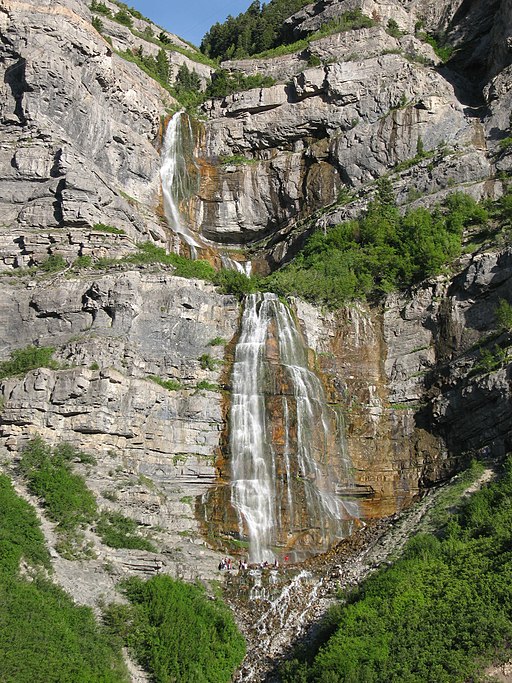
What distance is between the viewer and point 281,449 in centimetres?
2445

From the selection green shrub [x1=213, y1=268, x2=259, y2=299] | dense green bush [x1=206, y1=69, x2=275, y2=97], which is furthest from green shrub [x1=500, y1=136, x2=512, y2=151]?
green shrub [x1=213, y1=268, x2=259, y2=299]

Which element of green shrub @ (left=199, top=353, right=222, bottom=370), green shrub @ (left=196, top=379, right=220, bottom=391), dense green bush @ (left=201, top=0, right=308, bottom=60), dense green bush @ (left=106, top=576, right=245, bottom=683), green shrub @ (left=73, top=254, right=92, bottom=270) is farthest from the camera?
dense green bush @ (left=201, top=0, right=308, bottom=60)

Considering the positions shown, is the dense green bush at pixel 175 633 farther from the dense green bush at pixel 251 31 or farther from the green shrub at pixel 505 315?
the dense green bush at pixel 251 31

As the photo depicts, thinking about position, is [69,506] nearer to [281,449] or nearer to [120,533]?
[120,533]

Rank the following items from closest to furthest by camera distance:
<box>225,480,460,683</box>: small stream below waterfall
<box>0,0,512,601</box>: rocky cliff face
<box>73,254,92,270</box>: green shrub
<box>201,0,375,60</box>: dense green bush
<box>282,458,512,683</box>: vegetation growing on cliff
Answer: <box>282,458,512,683</box>: vegetation growing on cliff < <box>225,480,460,683</box>: small stream below waterfall < <box>0,0,512,601</box>: rocky cliff face < <box>73,254,92,270</box>: green shrub < <box>201,0,375,60</box>: dense green bush

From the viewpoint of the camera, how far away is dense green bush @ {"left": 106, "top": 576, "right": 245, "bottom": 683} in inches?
676

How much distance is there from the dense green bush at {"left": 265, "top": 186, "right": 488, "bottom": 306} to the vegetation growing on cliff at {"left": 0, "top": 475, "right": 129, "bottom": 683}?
15559 millimetres

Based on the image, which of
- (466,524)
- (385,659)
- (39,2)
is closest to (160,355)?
(466,524)

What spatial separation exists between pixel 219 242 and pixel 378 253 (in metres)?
11.0

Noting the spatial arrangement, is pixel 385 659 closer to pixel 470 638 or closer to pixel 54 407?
pixel 470 638

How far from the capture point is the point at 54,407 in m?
23.5

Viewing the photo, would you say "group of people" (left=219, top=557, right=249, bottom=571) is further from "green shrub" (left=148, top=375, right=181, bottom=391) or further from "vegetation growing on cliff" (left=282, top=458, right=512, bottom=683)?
"green shrub" (left=148, top=375, right=181, bottom=391)

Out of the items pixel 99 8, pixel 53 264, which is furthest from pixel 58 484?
pixel 99 8

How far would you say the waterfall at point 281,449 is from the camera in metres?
23.0
